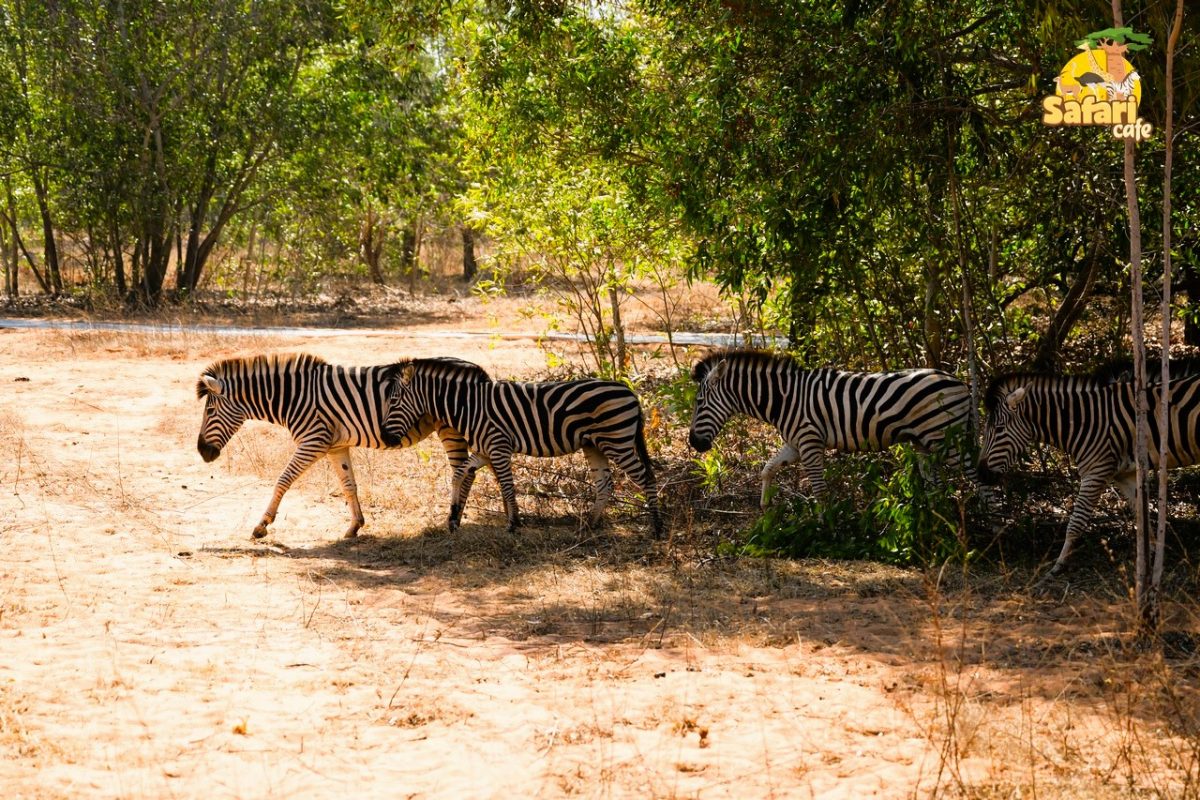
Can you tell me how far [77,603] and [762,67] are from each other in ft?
19.8

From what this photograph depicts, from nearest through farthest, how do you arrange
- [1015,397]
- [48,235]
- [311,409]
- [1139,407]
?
[1139,407]
[1015,397]
[311,409]
[48,235]

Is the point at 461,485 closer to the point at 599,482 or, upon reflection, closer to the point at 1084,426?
the point at 599,482

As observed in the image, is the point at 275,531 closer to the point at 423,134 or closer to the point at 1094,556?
the point at 1094,556

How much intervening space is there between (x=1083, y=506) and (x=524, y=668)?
13.7 feet

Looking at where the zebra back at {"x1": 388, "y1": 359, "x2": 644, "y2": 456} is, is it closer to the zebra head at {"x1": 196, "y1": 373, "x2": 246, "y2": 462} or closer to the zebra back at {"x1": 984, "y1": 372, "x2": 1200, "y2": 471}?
the zebra head at {"x1": 196, "y1": 373, "x2": 246, "y2": 462}

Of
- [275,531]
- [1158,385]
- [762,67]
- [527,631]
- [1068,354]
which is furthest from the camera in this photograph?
[1068,354]

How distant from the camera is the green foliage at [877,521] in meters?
8.60

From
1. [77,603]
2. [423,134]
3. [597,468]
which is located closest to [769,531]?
[597,468]

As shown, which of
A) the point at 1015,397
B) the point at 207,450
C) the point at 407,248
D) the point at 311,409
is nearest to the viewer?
the point at 1015,397

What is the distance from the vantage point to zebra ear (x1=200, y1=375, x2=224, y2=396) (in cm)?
1039

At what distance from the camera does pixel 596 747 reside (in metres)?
5.46

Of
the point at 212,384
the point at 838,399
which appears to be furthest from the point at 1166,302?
the point at 212,384

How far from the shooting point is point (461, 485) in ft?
33.6

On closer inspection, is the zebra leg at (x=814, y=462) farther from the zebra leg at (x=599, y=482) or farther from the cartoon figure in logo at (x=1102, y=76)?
the cartoon figure in logo at (x=1102, y=76)
